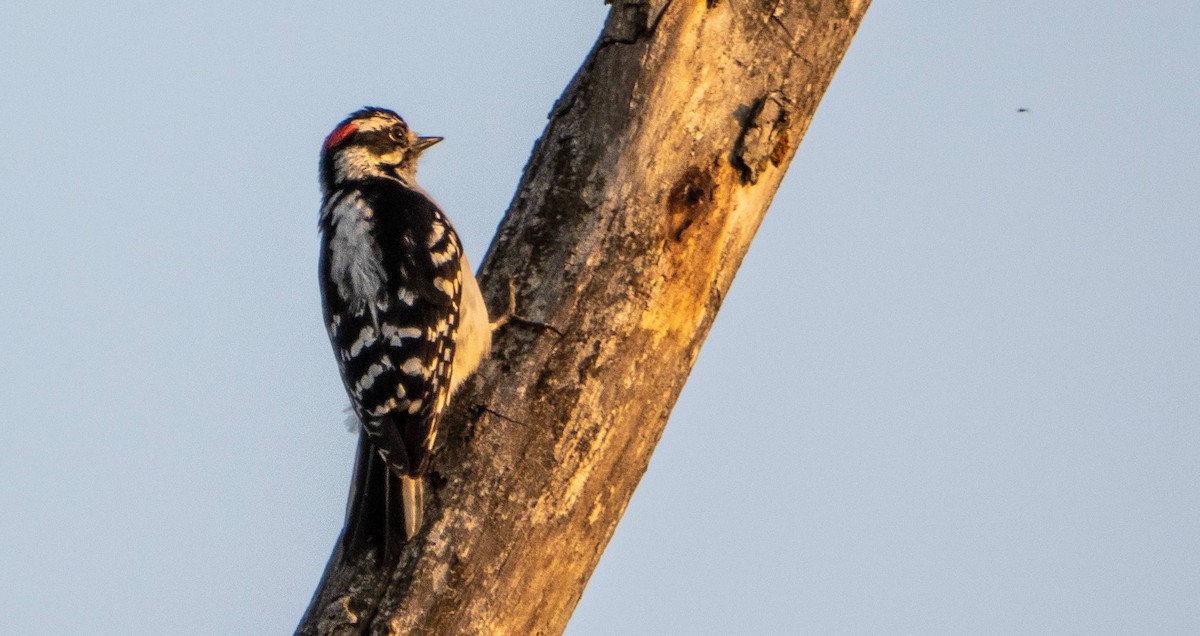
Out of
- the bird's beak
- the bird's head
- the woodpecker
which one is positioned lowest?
the woodpecker

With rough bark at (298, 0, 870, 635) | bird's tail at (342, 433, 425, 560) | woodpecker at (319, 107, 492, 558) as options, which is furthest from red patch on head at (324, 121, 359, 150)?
bird's tail at (342, 433, 425, 560)

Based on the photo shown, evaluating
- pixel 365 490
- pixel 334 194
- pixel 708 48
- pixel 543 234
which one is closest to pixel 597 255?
pixel 543 234

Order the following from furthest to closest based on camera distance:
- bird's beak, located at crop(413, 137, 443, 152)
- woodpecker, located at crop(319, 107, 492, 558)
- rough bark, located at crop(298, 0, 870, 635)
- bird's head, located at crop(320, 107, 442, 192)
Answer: bird's beak, located at crop(413, 137, 443, 152) → bird's head, located at crop(320, 107, 442, 192) → woodpecker, located at crop(319, 107, 492, 558) → rough bark, located at crop(298, 0, 870, 635)

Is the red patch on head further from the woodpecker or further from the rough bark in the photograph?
the rough bark

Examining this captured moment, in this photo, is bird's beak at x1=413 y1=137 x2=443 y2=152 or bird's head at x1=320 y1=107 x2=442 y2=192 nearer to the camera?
bird's head at x1=320 y1=107 x2=442 y2=192

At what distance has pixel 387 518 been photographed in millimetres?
2982

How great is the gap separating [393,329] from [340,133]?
148 cm

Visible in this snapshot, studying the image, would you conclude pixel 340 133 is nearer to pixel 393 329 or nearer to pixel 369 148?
pixel 369 148

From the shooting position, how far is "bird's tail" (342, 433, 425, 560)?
2.98 m

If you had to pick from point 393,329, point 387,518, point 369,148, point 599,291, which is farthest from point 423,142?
point 387,518

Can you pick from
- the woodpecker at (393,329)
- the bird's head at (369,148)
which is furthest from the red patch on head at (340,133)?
the woodpecker at (393,329)

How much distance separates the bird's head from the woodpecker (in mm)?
107

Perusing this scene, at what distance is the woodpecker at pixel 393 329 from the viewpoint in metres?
3.18

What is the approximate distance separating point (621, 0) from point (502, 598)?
5.97ft
